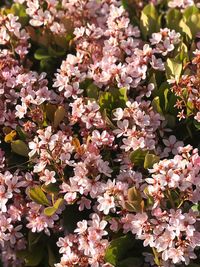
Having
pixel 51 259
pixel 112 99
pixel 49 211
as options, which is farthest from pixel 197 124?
pixel 51 259

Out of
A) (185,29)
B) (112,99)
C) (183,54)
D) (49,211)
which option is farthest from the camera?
(185,29)

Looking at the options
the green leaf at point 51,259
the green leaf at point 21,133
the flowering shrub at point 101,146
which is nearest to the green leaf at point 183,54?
the flowering shrub at point 101,146

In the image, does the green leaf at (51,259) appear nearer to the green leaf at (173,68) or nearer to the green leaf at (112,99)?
the green leaf at (112,99)

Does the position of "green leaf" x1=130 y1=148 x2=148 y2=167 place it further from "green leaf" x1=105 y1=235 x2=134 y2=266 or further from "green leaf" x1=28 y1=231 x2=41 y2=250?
"green leaf" x1=28 y1=231 x2=41 y2=250

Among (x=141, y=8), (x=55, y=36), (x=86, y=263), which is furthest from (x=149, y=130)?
(x=141, y=8)

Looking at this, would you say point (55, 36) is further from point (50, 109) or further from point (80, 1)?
point (50, 109)

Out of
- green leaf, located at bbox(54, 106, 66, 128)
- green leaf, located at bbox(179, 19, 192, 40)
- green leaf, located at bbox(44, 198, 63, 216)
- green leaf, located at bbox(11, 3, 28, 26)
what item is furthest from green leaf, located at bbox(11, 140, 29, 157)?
green leaf, located at bbox(179, 19, 192, 40)

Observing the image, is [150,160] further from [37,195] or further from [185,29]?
[185,29]
